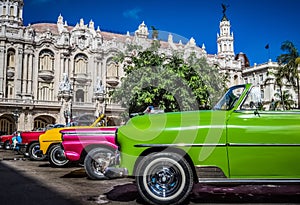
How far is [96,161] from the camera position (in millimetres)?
7133

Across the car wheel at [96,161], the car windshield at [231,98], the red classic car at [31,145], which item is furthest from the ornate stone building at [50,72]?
the car windshield at [231,98]

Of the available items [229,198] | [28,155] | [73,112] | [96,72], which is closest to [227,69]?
[96,72]

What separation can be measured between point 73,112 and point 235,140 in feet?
109

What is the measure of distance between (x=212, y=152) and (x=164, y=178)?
79cm

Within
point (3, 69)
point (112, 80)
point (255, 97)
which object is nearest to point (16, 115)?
point (3, 69)

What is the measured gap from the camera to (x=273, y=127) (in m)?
4.22

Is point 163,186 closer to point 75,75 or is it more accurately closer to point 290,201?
point 290,201

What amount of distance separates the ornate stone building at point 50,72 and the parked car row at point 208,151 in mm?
28517

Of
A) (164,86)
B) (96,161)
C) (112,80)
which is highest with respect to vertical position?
(112,80)

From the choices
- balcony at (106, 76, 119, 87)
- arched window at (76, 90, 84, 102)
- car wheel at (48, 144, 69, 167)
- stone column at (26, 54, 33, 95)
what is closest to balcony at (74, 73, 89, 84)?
arched window at (76, 90, 84, 102)

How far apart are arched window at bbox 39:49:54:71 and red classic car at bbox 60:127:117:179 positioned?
1306 inches

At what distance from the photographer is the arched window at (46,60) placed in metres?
38.2

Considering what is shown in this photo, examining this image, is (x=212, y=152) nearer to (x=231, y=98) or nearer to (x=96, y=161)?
(x=231, y=98)

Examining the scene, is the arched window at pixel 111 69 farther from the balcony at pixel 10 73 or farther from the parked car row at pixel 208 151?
the parked car row at pixel 208 151
